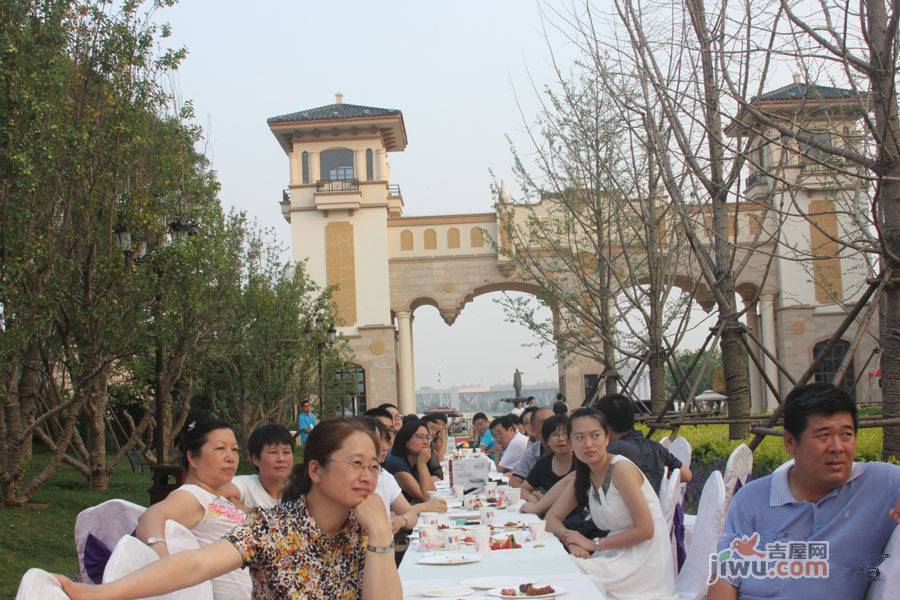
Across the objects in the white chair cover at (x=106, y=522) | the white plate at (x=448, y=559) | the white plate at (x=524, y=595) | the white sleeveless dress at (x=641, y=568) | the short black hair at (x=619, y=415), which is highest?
the short black hair at (x=619, y=415)

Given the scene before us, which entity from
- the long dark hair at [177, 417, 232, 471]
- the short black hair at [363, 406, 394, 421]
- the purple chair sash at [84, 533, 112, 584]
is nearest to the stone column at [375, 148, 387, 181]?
the short black hair at [363, 406, 394, 421]

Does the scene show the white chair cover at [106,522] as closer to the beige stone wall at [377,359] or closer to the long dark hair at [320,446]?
the long dark hair at [320,446]

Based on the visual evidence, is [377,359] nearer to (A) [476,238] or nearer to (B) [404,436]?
(A) [476,238]

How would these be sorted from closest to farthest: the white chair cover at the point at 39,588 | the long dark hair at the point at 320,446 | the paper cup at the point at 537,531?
the white chair cover at the point at 39,588 < the long dark hair at the point at 320,446 < the paper cup at the point at 537,531

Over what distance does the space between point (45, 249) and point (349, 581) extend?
28.9 feet

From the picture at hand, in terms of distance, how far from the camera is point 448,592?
3.96m

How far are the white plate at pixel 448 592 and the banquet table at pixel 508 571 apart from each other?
0.04m

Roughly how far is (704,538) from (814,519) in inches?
58.1

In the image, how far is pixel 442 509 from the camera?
714 cm

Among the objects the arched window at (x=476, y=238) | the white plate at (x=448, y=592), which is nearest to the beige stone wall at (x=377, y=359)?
the arched window at (x=476, y=238)

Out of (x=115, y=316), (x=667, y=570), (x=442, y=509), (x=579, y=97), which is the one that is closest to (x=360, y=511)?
(x=667, y=570)

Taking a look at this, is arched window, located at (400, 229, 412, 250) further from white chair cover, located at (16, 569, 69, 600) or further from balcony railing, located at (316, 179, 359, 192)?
white chair cover, located at (16, 569, 69, 600)

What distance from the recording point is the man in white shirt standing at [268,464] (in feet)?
Result: 17.7

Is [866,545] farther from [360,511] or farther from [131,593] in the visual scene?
[131,593]
